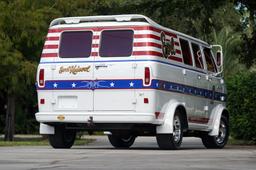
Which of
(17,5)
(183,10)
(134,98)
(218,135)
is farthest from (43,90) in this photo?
(17,5)

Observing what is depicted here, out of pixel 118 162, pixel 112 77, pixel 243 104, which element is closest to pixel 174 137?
pixel 112 77

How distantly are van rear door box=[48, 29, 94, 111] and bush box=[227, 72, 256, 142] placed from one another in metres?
7.01

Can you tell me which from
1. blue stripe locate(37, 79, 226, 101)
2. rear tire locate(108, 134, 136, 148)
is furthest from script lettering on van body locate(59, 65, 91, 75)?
rear tire locate(108, 134, 136, 148)

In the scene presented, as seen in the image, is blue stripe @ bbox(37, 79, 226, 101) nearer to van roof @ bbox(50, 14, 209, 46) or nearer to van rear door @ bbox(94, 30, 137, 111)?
van rear door @ bbox(94, 30, 137, 111)

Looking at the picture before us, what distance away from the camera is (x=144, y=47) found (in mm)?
15547

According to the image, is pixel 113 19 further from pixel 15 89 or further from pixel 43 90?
pixel 15 89

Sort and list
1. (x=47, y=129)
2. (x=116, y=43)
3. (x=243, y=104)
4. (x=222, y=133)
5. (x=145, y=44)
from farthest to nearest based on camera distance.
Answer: (x=243, y=104) < (x=222, y=133) < (x=47, y=129) < (x=116, y=43) < (x=145, y=44)

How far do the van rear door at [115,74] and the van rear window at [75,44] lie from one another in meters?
0.35

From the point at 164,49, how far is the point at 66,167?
19.3ft

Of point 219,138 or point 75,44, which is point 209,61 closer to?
point 219,138

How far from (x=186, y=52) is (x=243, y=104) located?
16.5 ft

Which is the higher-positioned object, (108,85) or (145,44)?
(145,44)

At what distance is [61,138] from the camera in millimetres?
16719

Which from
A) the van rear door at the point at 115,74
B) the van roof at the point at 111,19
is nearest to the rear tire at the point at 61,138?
the van rear door at the point at 115,74
